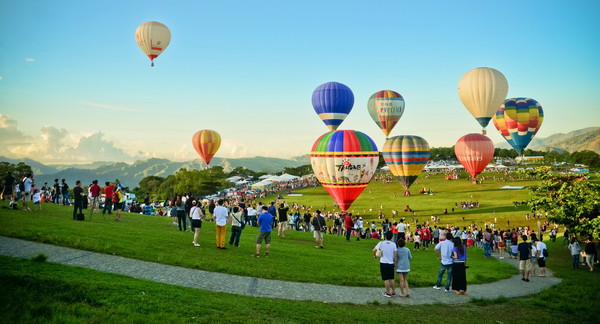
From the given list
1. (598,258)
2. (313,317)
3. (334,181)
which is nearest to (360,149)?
(334,181)

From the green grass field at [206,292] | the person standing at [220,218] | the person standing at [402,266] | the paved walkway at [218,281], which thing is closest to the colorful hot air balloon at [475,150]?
the green grass field at [206,292]

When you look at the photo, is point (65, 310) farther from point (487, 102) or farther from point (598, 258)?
point (487, 102)

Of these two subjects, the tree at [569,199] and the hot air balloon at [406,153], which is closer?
the tree at [569,199]

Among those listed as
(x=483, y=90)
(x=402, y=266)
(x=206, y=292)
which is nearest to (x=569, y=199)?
(x=402, y=266)

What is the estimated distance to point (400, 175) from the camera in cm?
6181

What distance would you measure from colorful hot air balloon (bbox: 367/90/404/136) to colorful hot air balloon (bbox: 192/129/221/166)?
28399 mm

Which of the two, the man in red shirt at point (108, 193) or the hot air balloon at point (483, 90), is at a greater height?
the hot air balloon at point (483, 90)

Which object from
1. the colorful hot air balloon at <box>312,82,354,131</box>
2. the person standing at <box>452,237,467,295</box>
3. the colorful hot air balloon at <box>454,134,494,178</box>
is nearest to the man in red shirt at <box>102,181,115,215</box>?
the person standing at <box>452,237,467,295</box>

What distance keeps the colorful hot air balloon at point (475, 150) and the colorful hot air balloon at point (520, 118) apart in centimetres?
639

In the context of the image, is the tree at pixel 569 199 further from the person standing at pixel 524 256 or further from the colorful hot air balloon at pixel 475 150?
the colorful hot air balloon at pixel 475 150

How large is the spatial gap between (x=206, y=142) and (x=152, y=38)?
31119 mm

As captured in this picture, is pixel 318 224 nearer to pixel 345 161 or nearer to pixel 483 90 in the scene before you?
pixel 345 161

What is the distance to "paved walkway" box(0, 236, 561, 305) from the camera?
38.9 feet

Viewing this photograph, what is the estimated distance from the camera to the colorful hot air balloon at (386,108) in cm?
6400
